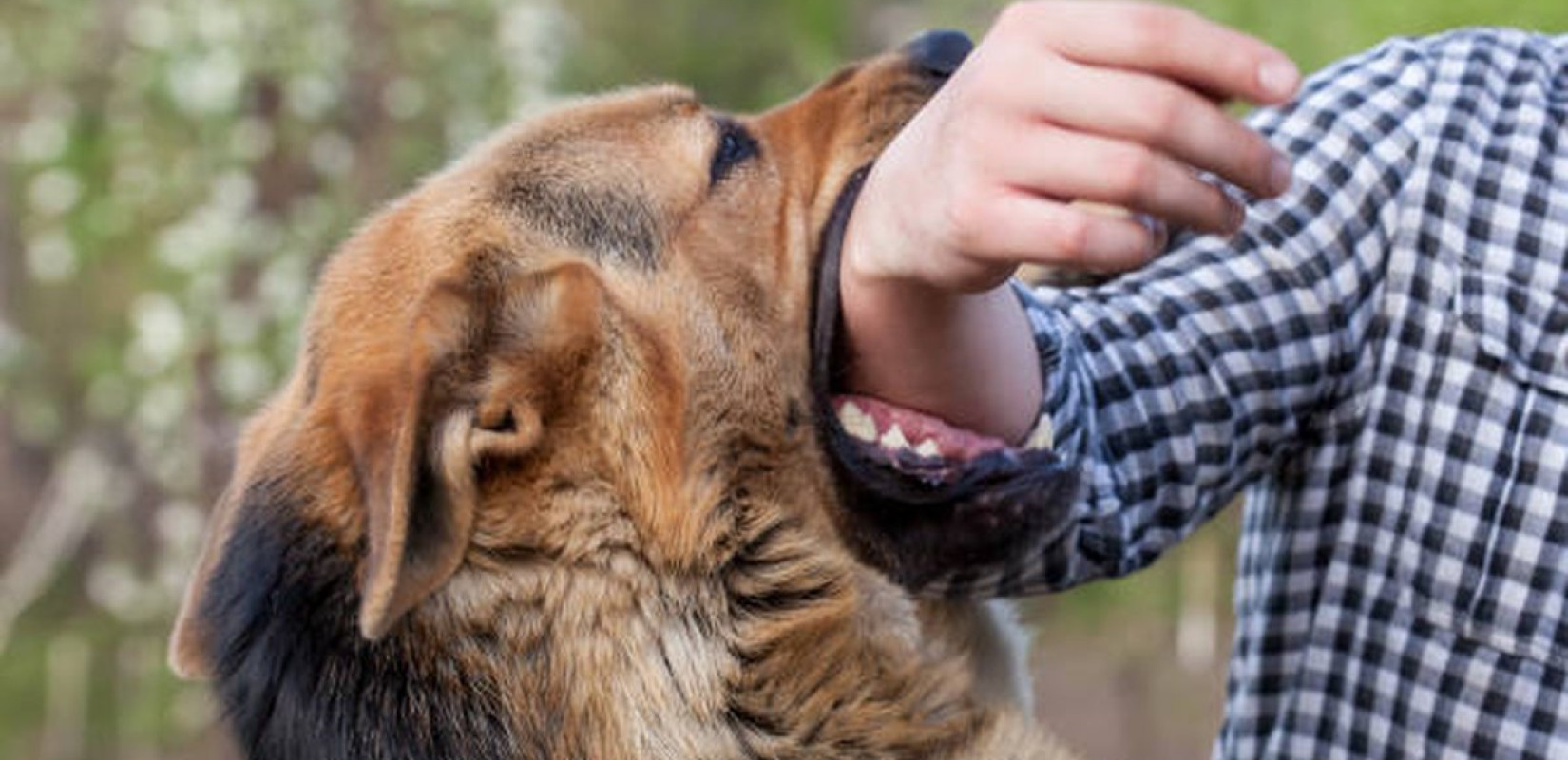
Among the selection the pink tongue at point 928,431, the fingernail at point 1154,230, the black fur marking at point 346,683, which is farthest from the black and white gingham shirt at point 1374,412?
the black fur marking at point 346,683

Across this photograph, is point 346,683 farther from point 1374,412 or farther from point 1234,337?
point 1374,412

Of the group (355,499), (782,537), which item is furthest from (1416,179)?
(355,499)

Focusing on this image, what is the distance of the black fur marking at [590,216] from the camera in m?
2.66

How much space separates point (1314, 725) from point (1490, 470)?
1.27ft

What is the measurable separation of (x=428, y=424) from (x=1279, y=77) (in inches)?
39.4

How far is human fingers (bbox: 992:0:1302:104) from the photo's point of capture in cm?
173

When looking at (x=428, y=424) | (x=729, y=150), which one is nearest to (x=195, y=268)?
(x=729, y=150)

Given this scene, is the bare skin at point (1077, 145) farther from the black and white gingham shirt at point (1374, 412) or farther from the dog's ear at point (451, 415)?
the black and white gingham shirt at point (1374, 412)

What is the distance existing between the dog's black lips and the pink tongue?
15 mm

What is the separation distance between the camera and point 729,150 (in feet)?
9.20

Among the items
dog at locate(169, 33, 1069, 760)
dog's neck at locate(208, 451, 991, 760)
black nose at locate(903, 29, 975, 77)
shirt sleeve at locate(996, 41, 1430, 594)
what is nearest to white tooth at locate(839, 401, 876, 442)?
dog at locate(169, 33, 1069, 760)

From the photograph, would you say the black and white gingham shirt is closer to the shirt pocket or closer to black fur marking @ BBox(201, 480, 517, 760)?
the shirt pocket

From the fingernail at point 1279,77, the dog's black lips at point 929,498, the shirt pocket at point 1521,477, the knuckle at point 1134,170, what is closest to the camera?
Result: the fingernail at point 1279,77

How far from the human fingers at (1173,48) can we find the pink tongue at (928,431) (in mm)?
684
